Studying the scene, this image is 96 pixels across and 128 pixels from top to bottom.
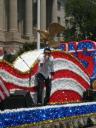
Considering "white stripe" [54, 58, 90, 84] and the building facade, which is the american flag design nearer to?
"white stripe" [54, 58, 90, 84]

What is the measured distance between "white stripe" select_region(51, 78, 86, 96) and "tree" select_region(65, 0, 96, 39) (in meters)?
33.6

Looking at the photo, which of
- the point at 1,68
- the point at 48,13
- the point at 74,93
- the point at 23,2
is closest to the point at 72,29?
the point at 23,2

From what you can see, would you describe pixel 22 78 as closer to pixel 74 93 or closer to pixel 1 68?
pixel 1 68

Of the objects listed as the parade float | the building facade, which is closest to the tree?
the building facade

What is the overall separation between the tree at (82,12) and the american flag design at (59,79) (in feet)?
110

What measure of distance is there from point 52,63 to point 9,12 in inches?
2161

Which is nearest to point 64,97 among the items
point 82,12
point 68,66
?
point 68,66

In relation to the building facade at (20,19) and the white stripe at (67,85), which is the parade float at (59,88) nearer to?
the white stripe at (67,85)

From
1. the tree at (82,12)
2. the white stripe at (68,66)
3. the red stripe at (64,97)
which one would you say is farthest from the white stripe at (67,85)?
the tree at (82,12)

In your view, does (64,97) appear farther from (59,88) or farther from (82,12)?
(82,12)

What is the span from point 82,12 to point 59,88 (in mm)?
37158

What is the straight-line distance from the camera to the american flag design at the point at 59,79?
11961mm

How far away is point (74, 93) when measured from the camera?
49.2 ft

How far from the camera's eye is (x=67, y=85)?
14.6 m
